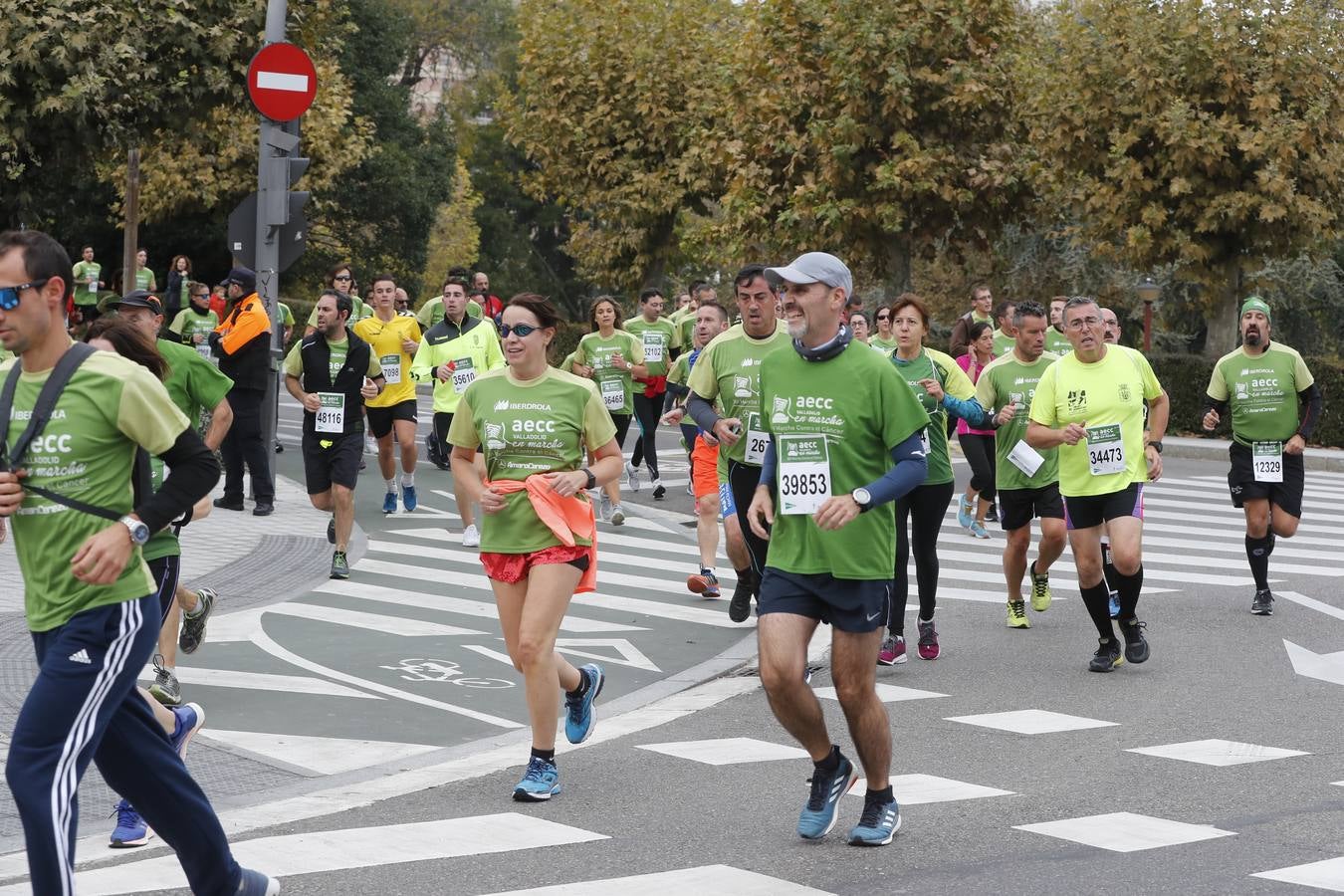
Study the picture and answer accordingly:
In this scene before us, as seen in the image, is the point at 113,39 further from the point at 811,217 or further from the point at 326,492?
the point at 811,217

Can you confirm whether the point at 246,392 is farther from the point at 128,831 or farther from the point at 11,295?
the point at 11,295

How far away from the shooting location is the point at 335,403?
13367mm

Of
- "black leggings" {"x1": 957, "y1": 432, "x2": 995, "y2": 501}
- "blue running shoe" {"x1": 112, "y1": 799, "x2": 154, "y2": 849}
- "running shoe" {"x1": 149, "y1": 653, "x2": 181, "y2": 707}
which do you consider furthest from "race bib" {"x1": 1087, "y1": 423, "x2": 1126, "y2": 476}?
"blue running shoe" {"x1": 112, "y1": 799, "x2": 154, "y2": 849}

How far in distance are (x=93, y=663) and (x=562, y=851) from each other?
6.73 ft

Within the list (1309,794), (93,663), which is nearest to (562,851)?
(93,663)

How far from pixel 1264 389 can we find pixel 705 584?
398 centimetres

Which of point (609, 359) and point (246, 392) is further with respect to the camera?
point (609, 359)

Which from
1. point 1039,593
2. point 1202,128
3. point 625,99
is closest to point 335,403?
point 1039,593

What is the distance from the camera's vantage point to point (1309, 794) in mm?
7250

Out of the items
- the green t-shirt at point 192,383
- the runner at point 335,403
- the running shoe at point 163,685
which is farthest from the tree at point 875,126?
the running shoe at point 163,685

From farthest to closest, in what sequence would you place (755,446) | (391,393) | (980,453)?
(391,393), (980,453), (755,446)

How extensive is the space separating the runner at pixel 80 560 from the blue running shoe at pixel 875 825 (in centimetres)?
231

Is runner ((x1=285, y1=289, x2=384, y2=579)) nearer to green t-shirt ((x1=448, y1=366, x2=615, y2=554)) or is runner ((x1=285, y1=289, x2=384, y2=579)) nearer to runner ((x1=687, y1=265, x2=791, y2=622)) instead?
runner ((x1=687, y1=265, x2=791, y2=622))

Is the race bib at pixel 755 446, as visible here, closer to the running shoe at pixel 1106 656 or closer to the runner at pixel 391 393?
the running shoe at pixel 1106 656
